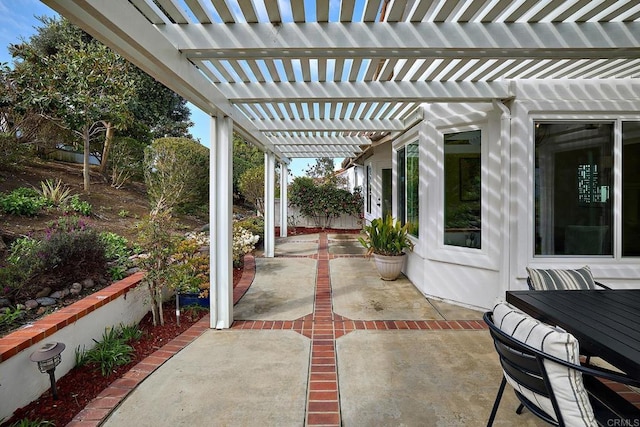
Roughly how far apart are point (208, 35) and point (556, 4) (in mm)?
2852

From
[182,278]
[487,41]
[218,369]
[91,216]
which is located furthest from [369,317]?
[91,216]

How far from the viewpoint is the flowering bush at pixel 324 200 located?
13.7 meters

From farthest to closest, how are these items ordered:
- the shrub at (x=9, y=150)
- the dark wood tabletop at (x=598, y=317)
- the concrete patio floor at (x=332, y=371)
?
1. the shrub at (x=9, y=150)
2. the concrete patio floor at (x=332, y=371)
3. the dark wood tabletop at (x=598, y=317)

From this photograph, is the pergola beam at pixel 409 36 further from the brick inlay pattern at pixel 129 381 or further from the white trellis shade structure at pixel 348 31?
the brick inlay pattern at pixel 129 381

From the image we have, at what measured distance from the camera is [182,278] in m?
3.93

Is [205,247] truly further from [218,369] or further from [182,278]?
[218,369]

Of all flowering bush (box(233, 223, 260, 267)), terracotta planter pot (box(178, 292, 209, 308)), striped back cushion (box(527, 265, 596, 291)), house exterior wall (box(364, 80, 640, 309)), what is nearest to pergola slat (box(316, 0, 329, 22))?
house exterior wall (box(364, 80, 640, 309))

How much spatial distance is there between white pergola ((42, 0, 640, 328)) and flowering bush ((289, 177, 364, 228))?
31.4ft

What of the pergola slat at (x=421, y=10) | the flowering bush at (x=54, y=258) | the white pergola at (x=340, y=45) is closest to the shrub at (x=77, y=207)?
the flowering bush at (x=54, y=258)

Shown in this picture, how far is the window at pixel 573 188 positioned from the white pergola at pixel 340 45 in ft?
2.49

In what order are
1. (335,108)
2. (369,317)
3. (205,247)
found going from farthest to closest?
(205,247) < (335,108) < (369,317)

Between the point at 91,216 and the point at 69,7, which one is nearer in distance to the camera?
the point at 69,7

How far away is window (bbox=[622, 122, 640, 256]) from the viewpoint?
4.18 m

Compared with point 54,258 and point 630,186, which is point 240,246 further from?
point 630,186
